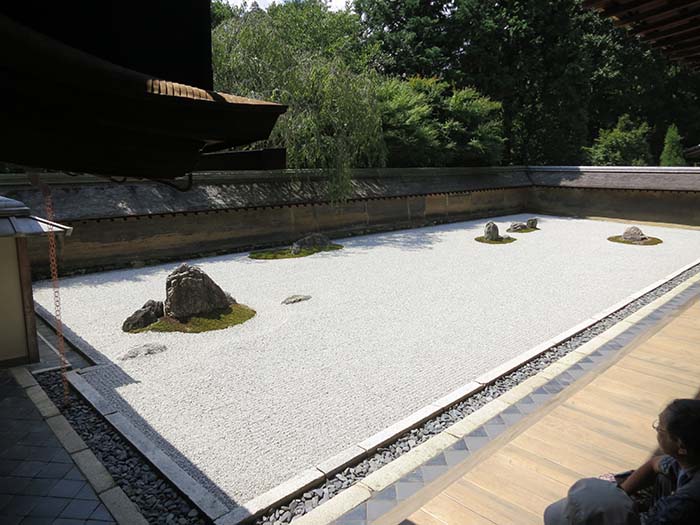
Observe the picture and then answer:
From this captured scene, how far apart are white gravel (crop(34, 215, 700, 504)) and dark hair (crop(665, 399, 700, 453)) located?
2783mm

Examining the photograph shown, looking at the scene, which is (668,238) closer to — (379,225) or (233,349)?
(379,225)

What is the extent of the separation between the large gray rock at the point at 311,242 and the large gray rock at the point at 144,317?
6025mm

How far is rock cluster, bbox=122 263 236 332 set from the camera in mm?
7798

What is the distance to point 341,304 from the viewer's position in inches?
352

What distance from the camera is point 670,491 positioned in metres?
2.62

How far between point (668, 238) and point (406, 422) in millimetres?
15388

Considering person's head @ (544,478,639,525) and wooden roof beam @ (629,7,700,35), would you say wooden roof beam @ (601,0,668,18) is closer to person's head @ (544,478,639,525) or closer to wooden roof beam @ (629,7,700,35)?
wooden roof beam @ (629,7,700,35)

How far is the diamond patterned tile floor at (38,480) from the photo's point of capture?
11.3 feet

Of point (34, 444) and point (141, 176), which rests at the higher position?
point (141, 176)

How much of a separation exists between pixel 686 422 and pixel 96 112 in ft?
10.4

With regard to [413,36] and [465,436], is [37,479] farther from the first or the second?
[413,36]

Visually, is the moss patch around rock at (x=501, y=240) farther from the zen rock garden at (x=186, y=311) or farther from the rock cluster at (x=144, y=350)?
the rock cluster at (x=144, y=350)

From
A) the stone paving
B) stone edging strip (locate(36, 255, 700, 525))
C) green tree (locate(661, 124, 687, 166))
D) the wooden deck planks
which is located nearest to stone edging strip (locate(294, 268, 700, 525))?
stone edging strip (locate(36, 255, 700, 525))

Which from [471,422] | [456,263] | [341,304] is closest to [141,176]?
[471,422]
